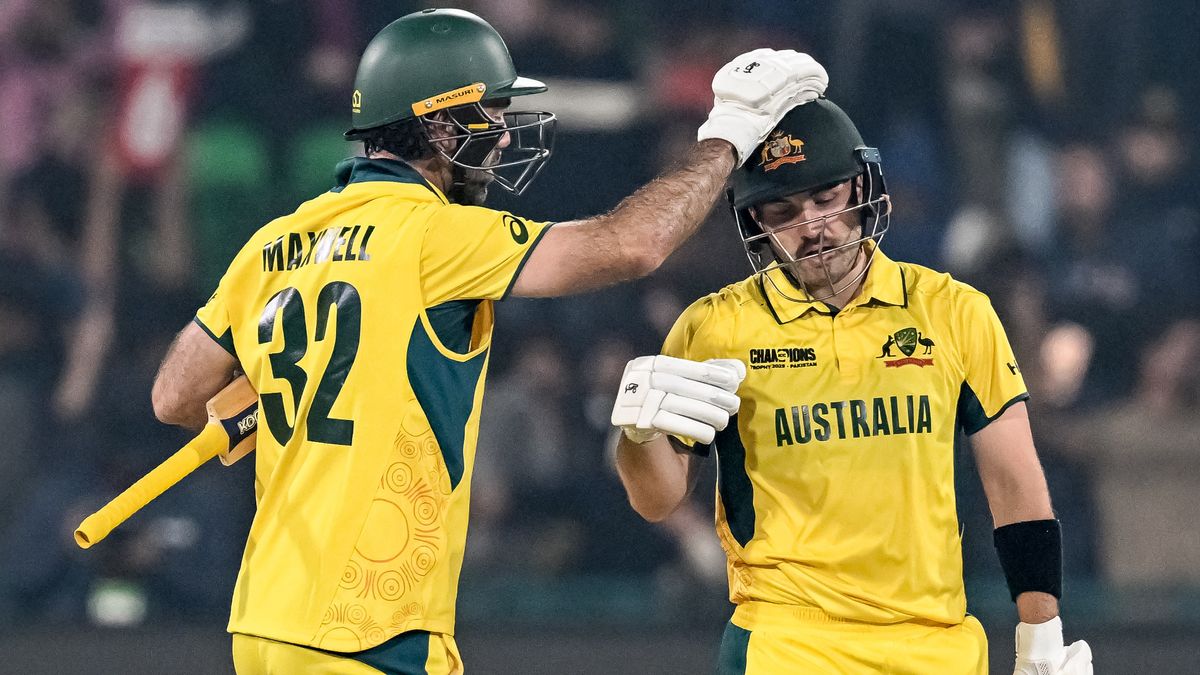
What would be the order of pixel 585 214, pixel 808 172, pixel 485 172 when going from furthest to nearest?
pixel 585 214 < pixel 808 172 < pixel 485 172

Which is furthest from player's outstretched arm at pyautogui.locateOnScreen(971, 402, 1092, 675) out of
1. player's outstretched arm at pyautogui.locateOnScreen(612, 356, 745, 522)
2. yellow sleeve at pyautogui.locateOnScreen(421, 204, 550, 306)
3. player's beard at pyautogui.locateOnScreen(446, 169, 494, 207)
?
player's beard at pyautogui.locateOnScreen(446, 169, 494, 207)

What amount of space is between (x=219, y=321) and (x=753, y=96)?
1.31 metres

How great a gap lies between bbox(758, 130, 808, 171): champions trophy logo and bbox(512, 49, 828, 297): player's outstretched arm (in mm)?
40

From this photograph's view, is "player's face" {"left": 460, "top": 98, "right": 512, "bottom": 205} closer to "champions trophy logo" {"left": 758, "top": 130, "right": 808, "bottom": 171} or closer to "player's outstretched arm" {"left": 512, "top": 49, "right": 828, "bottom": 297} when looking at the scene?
"player's outstretched arm" {"left": 512, "top": 49, "right": 828, "bottom": 297}

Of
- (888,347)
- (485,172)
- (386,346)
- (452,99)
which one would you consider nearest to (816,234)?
(888,347)

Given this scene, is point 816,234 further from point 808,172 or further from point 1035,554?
point 1035,554

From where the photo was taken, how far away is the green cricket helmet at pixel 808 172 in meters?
3.73

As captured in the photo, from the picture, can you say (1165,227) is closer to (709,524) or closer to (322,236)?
(709,524)

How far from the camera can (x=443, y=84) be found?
354cm

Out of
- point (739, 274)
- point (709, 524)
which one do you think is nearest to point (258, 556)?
point (709, 524)

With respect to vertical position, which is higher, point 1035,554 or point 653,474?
point 653,474

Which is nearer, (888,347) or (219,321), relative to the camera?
(219,321)

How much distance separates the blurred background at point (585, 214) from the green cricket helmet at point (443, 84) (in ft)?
10.7

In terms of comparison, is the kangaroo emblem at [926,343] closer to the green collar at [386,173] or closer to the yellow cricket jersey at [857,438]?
the yellow cricket jersey at [857,438]
